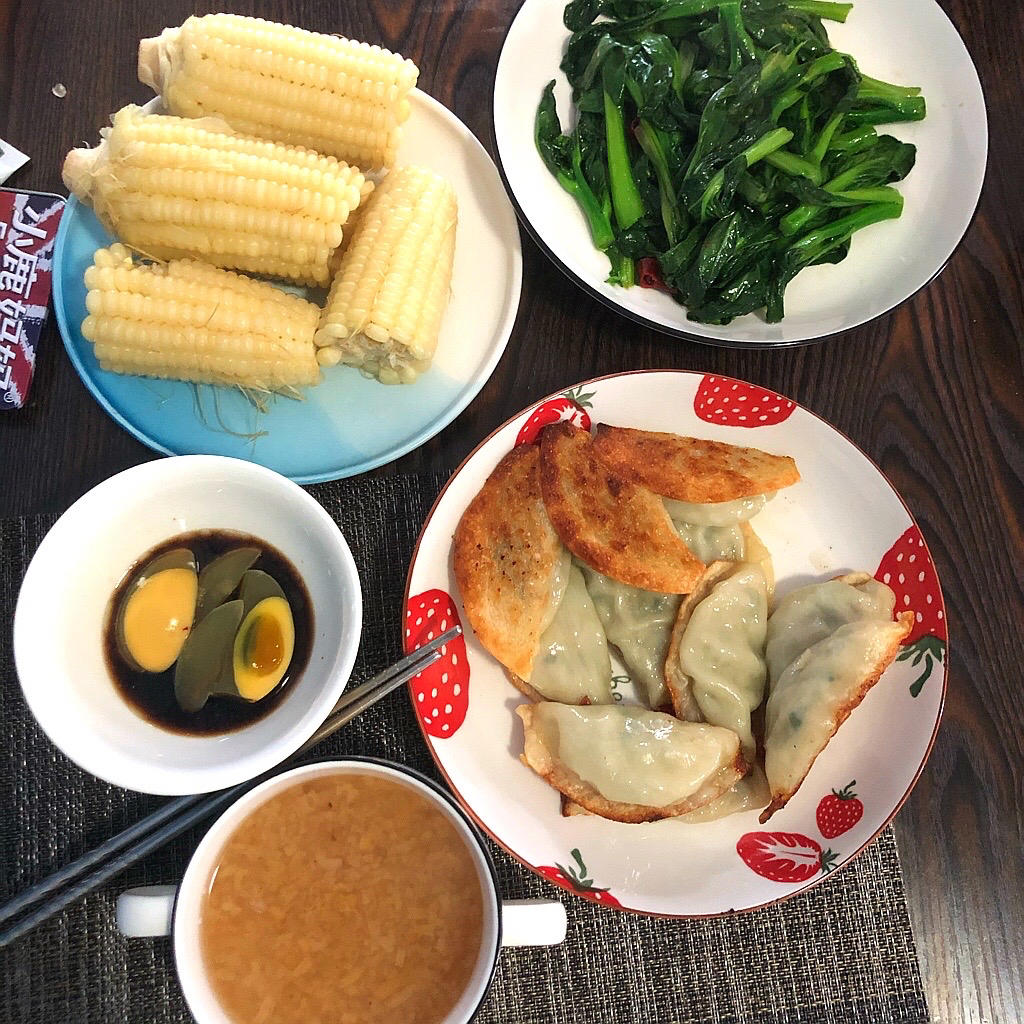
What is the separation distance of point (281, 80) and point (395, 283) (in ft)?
1.81

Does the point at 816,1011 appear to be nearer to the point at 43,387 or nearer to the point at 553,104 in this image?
the point at 553,104

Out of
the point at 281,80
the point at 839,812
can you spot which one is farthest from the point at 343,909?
the point at 281,80

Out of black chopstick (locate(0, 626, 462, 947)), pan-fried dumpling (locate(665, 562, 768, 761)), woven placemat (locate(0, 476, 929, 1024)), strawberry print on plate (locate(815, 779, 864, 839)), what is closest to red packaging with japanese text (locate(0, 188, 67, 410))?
woven placemat (locate(0, 476, 929, 1024))

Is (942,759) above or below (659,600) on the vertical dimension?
below

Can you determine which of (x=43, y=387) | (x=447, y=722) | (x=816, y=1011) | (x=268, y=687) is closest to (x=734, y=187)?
(x=447, y=722)

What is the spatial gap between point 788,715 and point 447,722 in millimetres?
735

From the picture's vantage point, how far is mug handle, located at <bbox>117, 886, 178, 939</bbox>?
142 centimetres

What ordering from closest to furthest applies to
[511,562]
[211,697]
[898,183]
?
[211,697] < [511,562] < [898,183]

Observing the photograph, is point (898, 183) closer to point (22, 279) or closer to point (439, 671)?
point (439, 671)

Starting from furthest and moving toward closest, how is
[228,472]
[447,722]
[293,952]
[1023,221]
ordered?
1. [1023,221]
2. [447,722]
3. [293,952]
4. [228,472]

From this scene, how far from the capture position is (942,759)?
1855 millimetres

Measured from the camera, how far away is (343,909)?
1.50 meters

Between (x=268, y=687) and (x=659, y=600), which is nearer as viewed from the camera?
(x=268, y=687)

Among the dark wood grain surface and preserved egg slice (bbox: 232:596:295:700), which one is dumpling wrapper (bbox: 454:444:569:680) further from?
preserved egg slice (bbox: 232:596:295:700)
